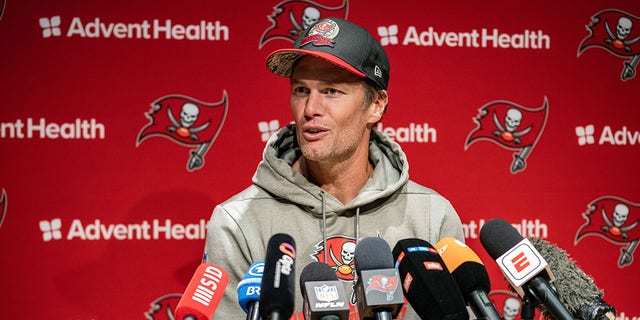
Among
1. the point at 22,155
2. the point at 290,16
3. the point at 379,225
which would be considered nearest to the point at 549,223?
the point at 379,225

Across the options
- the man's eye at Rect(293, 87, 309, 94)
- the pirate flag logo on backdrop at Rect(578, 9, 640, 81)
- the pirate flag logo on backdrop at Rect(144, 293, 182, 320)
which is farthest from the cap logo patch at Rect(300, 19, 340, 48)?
the pirate flag logo on backdrop at Rect(578, 9, 640, 81)

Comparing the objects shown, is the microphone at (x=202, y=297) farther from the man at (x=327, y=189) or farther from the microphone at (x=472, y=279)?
the man at (x=327, y=189)

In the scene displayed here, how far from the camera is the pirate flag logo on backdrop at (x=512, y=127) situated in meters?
2.41

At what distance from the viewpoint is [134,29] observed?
2.22 metres

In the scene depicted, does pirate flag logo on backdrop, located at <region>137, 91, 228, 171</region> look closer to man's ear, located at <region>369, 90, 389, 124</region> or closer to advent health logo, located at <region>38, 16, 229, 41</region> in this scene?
advent health logo, located at <region>38, 16, 229, 41</region>

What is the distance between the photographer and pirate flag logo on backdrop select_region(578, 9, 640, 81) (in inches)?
97.0

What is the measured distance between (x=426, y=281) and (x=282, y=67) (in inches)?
39.0

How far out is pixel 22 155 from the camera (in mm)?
2160

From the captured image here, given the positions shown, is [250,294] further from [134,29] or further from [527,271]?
[134,29]

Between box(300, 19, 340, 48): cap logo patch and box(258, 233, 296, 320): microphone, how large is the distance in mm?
802

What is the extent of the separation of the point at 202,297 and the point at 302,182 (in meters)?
0.81

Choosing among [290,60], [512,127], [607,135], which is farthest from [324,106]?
[607,135]

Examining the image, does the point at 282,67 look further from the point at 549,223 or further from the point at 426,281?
the point at 549,223

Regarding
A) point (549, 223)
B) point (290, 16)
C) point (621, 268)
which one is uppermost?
point (290, 16)
